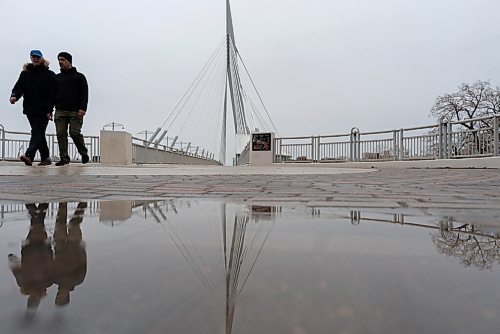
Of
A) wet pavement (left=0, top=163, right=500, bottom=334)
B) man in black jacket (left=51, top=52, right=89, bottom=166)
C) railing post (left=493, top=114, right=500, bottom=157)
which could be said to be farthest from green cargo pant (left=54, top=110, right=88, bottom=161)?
railing post (left=493, top=114, right=500, bottom=157)

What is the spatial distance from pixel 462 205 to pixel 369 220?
1189 mm

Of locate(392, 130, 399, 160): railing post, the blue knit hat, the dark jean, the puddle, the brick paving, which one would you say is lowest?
the puddle

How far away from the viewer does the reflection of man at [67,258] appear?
1146 millimetres

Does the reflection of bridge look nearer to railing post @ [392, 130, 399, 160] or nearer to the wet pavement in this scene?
the wet pavement

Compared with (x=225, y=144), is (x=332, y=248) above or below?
below

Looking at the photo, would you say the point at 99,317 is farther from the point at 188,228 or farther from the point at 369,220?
the point at 369,220

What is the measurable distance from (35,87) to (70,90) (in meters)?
0.63

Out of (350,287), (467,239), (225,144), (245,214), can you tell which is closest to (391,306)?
(350,287)

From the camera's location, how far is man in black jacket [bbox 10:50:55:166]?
7.73 meters

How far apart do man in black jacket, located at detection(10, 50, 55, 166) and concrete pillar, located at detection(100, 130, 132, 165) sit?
6410 millimetres

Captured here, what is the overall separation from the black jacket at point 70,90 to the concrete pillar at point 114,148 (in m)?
6.30

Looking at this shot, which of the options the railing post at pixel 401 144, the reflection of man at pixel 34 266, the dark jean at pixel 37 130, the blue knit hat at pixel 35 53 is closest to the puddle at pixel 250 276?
the reflection of man at pixel 34 266

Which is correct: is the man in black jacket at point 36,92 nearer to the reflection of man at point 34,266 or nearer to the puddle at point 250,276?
the puddle at point 250,276

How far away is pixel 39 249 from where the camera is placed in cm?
159
